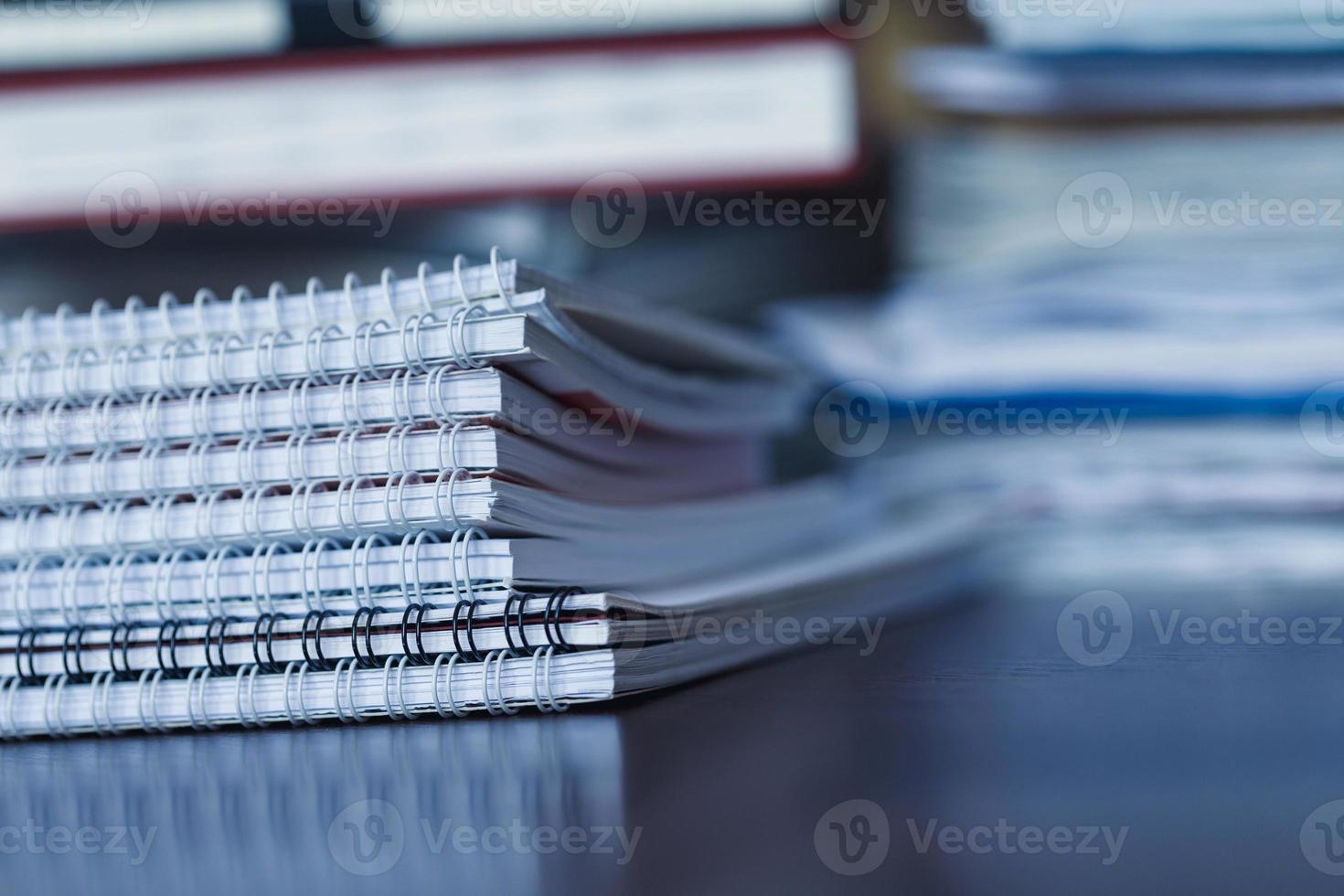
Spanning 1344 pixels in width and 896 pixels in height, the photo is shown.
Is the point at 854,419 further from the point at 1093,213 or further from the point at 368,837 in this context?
the point at 368,837

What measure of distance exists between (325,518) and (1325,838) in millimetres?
444

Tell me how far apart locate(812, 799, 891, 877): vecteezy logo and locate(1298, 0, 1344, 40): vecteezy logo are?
3.94ft

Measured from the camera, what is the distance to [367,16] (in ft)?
4.66

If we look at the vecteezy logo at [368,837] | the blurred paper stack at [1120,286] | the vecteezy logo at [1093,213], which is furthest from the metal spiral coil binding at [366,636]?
the vecteezy logo at [1093,213]

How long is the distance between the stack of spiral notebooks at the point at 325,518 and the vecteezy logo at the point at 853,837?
0.65ft

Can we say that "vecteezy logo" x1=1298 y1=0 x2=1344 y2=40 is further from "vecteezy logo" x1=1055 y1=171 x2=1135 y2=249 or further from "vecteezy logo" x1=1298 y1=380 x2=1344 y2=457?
"vecteezy logo" x1=1298 y1=380 x2=1344 y2=457

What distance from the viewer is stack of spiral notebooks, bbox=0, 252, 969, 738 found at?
0.58 metres

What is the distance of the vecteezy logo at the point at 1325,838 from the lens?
31 cm

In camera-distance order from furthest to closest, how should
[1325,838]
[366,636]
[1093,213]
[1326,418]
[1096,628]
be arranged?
[1093,213] → [1326,418] → [1096,628] → [366,636] → [1325,838]

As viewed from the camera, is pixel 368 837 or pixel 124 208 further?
pixel 124 208

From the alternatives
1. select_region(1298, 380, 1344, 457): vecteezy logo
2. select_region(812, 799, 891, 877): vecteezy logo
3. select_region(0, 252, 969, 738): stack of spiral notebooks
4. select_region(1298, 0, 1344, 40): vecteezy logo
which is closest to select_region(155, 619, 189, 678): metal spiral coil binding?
select_region(0, 252, 969, 738): stack of spiral notebooks

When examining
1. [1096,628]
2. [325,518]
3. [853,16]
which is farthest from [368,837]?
[853,16]

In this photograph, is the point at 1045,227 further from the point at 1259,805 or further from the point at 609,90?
the point at 1259,805

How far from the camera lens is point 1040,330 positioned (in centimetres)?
127
